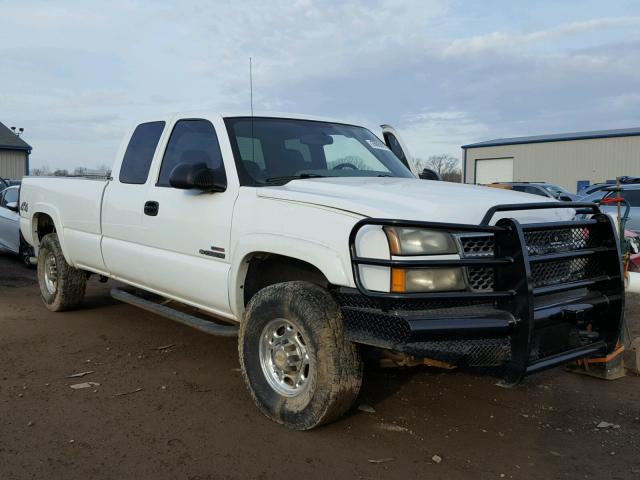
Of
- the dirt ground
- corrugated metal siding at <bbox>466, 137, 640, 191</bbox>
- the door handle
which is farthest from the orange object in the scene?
corrugated metal siding at <bbox>466, 137, 640, 191</bbox>

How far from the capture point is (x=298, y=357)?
3.73 meters

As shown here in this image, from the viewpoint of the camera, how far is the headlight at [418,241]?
314cm

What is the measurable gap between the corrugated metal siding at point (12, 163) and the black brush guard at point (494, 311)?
3437cm

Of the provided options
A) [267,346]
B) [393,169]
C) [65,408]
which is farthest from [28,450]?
[393,169]

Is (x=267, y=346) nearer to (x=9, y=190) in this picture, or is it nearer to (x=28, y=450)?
(x=28, y=450)

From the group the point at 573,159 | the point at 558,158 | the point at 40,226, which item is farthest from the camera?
the point at 558,158

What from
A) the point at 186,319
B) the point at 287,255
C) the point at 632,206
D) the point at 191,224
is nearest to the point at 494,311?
the point at 287,255

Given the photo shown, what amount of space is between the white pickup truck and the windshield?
0.05ft

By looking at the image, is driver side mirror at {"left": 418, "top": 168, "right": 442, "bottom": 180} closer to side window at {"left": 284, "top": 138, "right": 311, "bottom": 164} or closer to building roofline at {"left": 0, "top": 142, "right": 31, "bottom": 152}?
side window at {"left": 284, "top": 138, "right": 311, "bottom": 164}

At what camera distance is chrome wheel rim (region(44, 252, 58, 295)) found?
6738 mm

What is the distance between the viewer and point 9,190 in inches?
444

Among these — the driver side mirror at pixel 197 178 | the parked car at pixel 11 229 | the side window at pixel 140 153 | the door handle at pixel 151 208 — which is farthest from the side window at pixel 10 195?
the driver side mirror at pixel 197 178

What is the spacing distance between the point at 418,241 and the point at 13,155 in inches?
1387

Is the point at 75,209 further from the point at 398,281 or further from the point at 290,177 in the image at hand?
the point at 398,281
